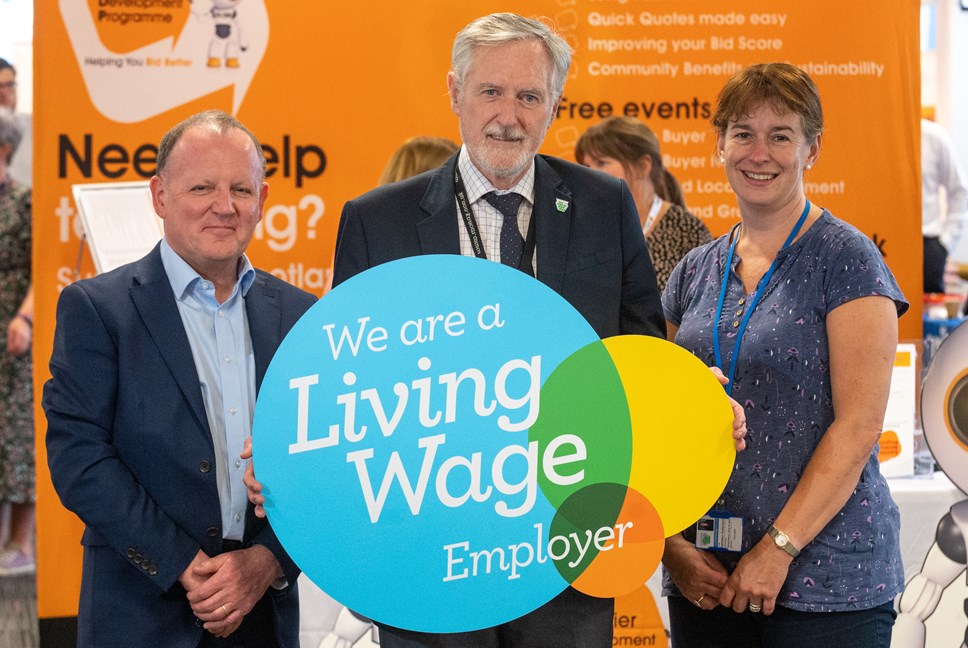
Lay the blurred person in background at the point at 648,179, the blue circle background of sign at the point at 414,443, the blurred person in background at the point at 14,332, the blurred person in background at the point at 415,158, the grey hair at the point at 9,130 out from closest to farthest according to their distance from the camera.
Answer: the blue circle background of sign at the point at 414,443 → the blurred person in background at the point at 415,158 → the blurred person in background at the point at 648,179 → the blurred person in background at the point at 14,332 → the grey hair at the point at 9,130

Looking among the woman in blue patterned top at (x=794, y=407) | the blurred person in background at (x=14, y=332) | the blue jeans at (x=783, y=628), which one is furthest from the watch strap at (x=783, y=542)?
the blurred person in background at (x=14, y=332)

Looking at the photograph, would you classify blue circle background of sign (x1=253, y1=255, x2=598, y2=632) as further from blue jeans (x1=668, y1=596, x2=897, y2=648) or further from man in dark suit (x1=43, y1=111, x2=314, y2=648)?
blue jeans (x1=668, y1=596, x2=897, y2=648)

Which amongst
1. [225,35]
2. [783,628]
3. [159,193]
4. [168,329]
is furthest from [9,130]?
[783,628]

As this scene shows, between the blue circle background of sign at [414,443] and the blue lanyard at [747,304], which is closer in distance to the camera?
the blue circle background of sign at [414,443]

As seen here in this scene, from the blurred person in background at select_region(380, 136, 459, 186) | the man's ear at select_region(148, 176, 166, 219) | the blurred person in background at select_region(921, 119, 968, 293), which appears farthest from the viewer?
the blurred person in background at select_region(921, 119, 968, 293)

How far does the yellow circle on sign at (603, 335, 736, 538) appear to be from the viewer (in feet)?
5.43

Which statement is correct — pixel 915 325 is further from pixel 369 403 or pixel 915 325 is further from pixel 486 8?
pixel 369 403

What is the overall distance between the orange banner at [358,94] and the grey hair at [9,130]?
123 cm

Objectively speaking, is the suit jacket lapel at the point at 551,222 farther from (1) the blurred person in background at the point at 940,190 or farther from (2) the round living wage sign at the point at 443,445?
(1) the blurred person in background at the point at 940,190

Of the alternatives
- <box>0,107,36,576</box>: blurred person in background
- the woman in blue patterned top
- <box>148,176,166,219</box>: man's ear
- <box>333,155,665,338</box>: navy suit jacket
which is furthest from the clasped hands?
<box>0,107,36,576</box>: blurred person in background

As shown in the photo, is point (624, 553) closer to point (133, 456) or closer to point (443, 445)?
point (443, 445)

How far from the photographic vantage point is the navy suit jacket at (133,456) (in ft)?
5.57

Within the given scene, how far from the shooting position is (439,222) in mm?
1767

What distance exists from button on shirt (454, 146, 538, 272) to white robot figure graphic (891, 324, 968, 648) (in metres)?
1.63
